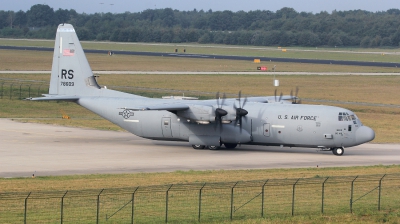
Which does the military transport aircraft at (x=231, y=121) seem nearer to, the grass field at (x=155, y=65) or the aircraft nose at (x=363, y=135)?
the aircraft nose at (x=363, y=135)

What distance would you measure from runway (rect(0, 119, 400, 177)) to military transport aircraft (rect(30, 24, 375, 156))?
36.0 inches

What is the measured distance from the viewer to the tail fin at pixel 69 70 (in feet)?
155

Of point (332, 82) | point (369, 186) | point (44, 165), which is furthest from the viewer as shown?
point (332, 82)

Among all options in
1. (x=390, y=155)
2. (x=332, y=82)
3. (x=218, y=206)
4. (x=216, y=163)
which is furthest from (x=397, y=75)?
(x=218, y=206)

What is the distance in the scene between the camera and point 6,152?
3991cm

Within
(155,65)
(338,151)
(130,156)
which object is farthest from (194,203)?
(155,65)

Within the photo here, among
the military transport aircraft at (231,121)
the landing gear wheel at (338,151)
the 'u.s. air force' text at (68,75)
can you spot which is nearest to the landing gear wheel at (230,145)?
the military transport aircraft at (231,121)

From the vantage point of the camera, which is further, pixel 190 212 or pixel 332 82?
pixel 332 82

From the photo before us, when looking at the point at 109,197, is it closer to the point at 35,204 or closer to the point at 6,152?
the point at 35,204

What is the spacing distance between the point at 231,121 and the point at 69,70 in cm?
1309

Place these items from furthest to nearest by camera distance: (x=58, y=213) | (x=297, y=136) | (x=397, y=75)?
(x=397, y=75), (x=297, y=136), (x=58, y=213)

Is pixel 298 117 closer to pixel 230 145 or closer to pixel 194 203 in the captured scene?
pixel 230 145

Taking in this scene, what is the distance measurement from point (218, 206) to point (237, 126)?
715 inches

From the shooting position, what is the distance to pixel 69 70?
47.4 metres
